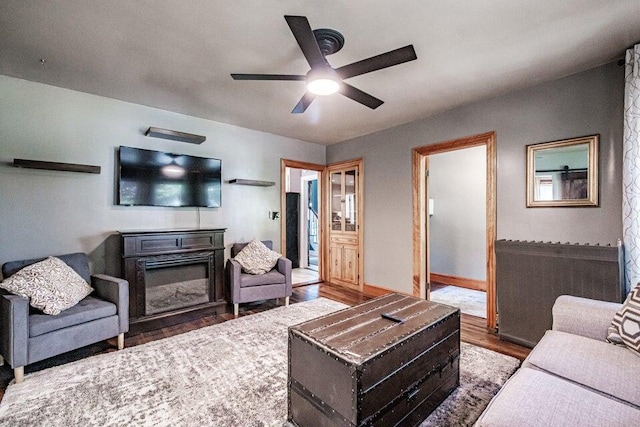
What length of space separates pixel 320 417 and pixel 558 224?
9.22 feet

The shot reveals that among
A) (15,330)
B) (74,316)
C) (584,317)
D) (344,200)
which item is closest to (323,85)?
(584,317)

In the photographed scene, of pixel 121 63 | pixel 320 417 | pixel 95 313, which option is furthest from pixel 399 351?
pixel 121 63

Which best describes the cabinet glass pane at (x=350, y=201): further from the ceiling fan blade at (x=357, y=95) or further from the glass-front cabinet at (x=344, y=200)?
the ceiling fan blade at (x=357, y=95)

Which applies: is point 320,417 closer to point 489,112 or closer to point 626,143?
point 626,143

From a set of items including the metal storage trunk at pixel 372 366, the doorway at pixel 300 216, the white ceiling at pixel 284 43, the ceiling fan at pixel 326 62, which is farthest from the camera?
the doorway at pixel 300 216

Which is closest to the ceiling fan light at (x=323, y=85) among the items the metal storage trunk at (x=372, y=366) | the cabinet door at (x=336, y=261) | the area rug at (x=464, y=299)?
the metal storage trunk at (x=372, y=366)

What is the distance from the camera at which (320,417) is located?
1.51m

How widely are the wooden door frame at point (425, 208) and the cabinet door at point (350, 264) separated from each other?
113cm

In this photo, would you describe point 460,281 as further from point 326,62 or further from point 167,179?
point 167,179

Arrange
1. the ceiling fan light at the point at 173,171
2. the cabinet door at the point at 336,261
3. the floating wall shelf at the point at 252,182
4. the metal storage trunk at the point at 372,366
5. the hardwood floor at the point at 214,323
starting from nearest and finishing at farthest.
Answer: the metal storage trunk at the point at 372,366, the hardwood floor at the point at 214,323, the ceiling fan light at the point at 173,171, the floating wall shelf at the point at 252,182, the cabinet door at the point at 336,261

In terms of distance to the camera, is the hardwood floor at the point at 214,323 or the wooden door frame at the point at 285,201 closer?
the hardwood floor at the point at 214,323

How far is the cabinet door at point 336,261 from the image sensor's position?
5.22 metres

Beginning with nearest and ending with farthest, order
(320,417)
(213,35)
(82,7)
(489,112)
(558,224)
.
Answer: (320,417) < (82,7) < (213,35) < (558,224) < (489,112)

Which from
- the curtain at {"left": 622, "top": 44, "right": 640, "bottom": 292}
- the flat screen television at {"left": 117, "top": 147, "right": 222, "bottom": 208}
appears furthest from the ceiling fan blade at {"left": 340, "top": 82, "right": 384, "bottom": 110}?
the flat screen television at {"left": 117, "top": 147, "right": 222, "bottom": 208}
